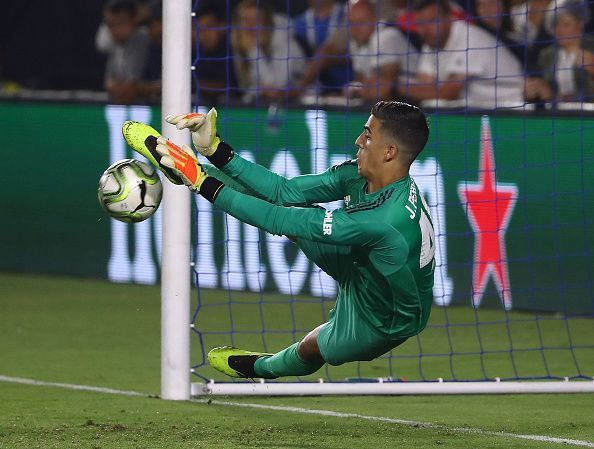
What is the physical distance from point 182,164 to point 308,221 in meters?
0.60

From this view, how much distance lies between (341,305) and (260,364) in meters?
0.66

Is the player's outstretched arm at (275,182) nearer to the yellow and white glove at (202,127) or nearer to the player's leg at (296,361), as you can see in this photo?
the yellow and white glove at (202,127)

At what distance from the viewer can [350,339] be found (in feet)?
21.7

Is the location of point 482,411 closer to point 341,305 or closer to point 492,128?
point 341,305

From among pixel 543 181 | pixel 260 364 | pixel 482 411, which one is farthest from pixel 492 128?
pixel 260 364

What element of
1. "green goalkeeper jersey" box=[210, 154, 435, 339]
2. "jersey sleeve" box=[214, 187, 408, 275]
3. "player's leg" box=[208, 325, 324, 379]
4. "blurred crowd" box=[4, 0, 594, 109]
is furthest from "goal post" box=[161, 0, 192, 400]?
"blurred crowd" box=[4, 0, 594, 109]

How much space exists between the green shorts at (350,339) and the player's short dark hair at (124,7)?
8.45 m

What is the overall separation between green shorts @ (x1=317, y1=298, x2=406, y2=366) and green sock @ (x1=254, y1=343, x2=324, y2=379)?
0.24 m

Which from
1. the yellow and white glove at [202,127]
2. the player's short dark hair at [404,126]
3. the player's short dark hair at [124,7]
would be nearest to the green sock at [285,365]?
the yellow and white glove at [202,127]

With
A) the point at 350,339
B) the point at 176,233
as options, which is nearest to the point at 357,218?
the point at 350,339

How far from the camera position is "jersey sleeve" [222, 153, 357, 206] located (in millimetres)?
6934

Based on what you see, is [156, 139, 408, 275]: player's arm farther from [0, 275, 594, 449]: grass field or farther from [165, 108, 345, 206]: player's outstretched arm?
[0, 275, 594, 449]: grass field

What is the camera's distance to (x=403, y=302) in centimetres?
649

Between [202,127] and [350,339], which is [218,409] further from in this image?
[202,127]
